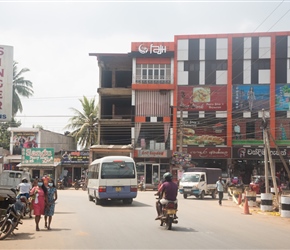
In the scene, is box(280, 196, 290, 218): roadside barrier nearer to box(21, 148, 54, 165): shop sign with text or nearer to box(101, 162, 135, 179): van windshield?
box(101, 162, 135, 179): van windshield

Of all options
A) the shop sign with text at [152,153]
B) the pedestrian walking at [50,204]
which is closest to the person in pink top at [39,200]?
the pedestrian walking at [50,204]

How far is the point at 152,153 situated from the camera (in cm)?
4791

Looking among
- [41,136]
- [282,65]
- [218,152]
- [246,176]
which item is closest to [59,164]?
[41,136]

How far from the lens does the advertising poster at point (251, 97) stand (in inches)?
1857

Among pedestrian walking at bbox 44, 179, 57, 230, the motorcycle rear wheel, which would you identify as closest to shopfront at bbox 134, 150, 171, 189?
pedestrian walking at bbox 44, 179, 57, 230

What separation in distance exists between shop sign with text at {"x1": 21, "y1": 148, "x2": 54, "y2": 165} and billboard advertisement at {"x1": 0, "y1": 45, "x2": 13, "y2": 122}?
32603 millimetres

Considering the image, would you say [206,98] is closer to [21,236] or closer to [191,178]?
[191,178]

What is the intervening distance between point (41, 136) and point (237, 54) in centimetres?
2435

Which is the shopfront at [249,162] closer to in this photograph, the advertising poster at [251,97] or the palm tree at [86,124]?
the advertising poster at [251,97]

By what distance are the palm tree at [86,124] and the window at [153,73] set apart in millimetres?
9258

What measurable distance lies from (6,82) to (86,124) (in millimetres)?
38389

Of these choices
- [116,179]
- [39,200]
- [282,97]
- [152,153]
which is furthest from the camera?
[152,153]

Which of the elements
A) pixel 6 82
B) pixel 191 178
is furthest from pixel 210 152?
pixel 6 82

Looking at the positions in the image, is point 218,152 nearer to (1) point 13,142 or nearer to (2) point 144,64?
(2) point 144,64
